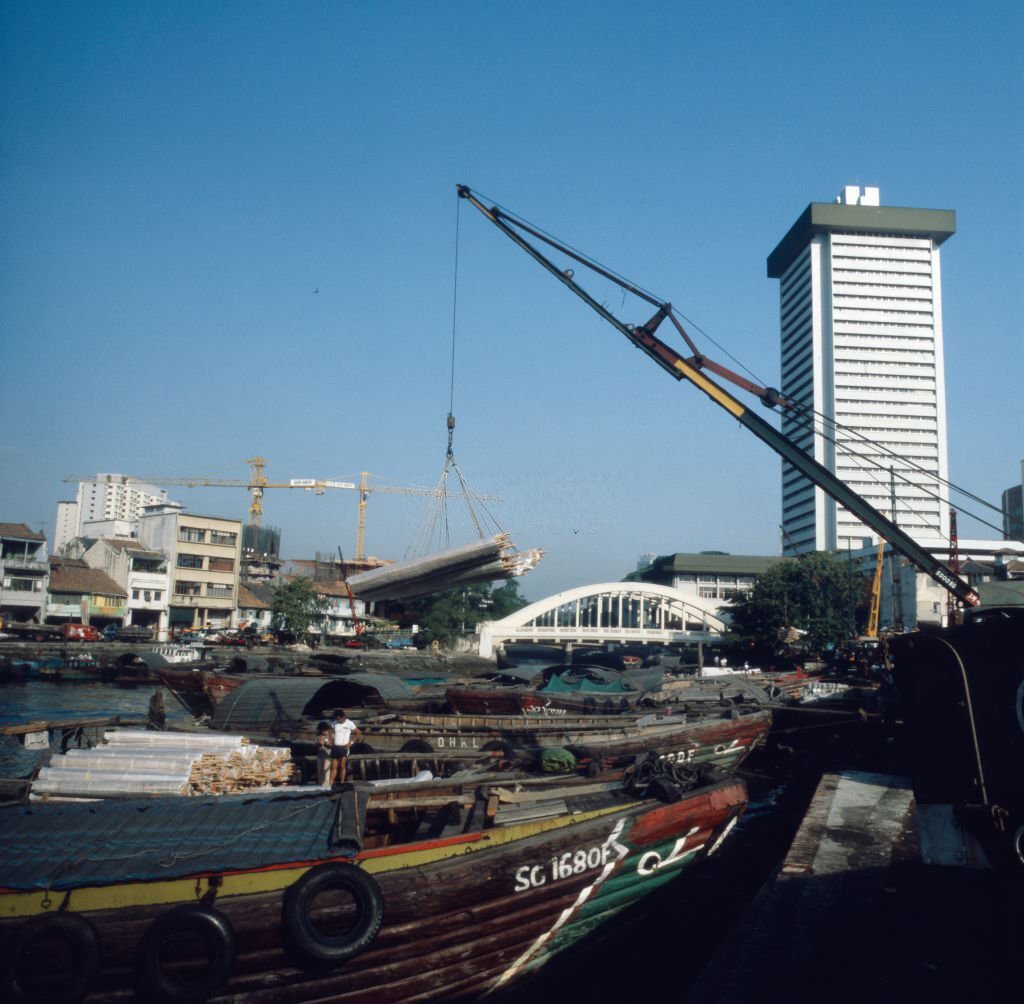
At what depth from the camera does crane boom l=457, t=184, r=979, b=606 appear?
61.2ft

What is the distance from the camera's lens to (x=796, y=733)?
2400 centimetres

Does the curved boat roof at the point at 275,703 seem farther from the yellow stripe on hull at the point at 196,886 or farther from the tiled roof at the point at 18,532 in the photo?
the tiled roof at the point at 18,532

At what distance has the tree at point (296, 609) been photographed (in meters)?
63.6

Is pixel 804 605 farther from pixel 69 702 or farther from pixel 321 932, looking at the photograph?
pixel 321 932

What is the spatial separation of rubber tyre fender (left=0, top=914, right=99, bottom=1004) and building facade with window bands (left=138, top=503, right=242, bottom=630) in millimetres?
67568

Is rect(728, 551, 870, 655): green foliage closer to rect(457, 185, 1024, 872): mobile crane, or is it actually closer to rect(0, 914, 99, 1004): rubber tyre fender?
rect(457, 185, 1024, 872): mobile crane

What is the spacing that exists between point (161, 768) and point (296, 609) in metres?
56.7

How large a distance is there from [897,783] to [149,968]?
470 inches

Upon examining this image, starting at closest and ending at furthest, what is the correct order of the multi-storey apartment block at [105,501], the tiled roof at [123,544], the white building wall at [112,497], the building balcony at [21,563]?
the building balcony at [21,563]
the tiled roof at [123,544]
the multi-storey apartment block at [105,501]
the white building wall at [112,497]

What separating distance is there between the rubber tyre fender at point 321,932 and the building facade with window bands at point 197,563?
2664 inches

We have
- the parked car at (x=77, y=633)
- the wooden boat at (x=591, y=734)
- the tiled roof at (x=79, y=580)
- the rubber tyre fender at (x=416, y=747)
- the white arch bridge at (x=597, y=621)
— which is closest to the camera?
the rubber tyre fender at (x=416, y=747)

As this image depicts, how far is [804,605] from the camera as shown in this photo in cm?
5259

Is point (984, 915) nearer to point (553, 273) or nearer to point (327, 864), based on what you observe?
point (327, 864)

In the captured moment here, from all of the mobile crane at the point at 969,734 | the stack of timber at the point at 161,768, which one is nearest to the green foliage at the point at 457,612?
the stack of timber at the point at 161,768
